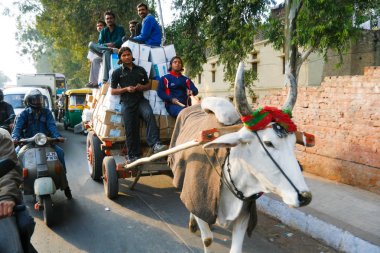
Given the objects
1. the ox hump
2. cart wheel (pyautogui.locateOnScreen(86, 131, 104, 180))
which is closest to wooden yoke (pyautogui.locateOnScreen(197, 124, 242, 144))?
the ox hump

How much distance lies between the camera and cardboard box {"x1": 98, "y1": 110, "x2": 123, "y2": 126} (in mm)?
5340

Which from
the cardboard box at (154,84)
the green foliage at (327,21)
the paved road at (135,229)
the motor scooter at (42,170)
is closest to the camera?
the paved road at (135,229)

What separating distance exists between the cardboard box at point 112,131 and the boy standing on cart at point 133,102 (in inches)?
10.0

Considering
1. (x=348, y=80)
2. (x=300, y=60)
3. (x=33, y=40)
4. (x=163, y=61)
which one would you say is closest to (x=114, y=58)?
(x=163, y=61)

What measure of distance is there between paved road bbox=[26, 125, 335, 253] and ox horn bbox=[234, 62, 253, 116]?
2050mm

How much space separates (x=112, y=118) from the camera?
5391mm

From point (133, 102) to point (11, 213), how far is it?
306 cm

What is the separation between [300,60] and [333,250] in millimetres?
8440

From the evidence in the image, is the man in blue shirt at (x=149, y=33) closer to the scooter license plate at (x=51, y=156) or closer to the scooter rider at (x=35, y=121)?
the scooter rider at (x=35, y=121)

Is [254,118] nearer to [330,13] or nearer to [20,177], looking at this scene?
[20,177]

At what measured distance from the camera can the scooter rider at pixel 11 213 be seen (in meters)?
2.25

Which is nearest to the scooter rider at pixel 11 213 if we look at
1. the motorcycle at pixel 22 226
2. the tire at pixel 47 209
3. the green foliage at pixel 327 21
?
the motorcycle at pixel 22 226

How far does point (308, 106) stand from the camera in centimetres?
690

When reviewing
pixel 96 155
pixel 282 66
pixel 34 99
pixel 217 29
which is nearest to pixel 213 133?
pixel 34 99
